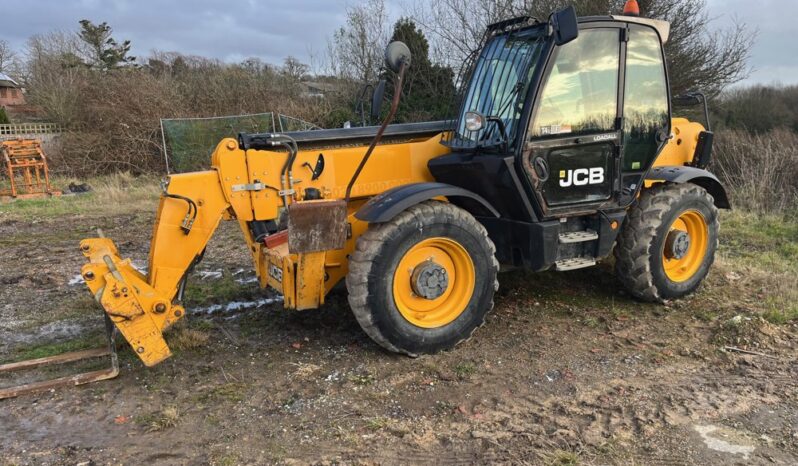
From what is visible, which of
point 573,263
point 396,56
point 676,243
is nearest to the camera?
point 396,56

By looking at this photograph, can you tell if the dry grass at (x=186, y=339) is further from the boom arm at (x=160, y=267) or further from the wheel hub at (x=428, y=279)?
the wheel hub at (x=428, y=279)

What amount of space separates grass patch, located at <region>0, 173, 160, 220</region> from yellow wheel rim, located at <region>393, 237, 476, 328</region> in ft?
29.1

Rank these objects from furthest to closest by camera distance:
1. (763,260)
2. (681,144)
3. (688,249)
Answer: (763,260), (681,144), (688,249)

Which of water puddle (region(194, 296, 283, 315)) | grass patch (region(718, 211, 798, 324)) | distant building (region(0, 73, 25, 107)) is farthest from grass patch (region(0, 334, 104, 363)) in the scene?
distant building (region(0, 73, 25, 107))

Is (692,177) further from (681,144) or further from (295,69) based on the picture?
(295,69)

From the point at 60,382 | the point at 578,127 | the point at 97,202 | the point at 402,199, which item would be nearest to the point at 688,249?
the point at 578,127

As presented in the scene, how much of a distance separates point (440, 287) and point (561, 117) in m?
1.59

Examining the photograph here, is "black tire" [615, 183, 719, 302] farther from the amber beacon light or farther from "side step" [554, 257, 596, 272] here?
the amber beacon light

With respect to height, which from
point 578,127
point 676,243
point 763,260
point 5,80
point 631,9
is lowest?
point 763,260

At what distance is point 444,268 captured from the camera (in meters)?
4.29

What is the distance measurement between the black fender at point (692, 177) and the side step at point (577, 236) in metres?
0.84

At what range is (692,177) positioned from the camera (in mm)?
5285

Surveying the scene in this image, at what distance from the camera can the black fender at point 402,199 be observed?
3998 mm

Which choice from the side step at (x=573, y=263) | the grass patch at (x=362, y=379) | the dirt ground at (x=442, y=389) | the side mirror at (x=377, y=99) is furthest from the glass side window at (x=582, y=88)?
the grass patch at (x=362, y=379)
